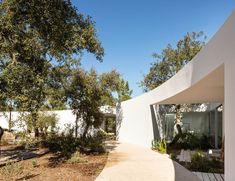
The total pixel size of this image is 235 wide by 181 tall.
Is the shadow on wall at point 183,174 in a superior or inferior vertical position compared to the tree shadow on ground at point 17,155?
superior

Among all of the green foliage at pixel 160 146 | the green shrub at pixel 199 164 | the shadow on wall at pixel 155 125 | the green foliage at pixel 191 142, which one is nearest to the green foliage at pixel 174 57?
the shadow on wall at pixel 155 125

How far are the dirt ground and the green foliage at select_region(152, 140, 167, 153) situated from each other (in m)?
3.53

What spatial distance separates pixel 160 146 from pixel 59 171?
20.5ft

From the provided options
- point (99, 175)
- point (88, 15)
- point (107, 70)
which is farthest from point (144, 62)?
point (99, 175)

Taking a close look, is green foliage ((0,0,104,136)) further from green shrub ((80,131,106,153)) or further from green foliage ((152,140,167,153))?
green foliage ((152,140,167,153))

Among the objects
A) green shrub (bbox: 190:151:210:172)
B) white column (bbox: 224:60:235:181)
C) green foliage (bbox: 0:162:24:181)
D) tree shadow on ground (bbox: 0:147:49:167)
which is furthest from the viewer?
tree shadow on ground (bbox: 0:147:49:167)

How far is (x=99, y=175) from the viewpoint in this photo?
7984mm

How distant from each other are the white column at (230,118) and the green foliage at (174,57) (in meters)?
16.4

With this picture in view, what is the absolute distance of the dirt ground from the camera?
25.1 ft

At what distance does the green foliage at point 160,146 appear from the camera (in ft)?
42.9

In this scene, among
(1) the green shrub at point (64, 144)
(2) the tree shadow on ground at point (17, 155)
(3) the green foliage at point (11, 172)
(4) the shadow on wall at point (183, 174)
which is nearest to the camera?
(4) the shadow on wall at point (183, 174)

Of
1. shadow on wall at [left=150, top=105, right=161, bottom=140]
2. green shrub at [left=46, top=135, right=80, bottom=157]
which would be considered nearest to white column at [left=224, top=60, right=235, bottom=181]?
green shrub at [left=46, top=135, right=80, bottom=157]

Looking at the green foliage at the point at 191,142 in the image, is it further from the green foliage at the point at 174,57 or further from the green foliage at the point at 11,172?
the green foliage at the point at 11,172

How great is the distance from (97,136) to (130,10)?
711 cm
